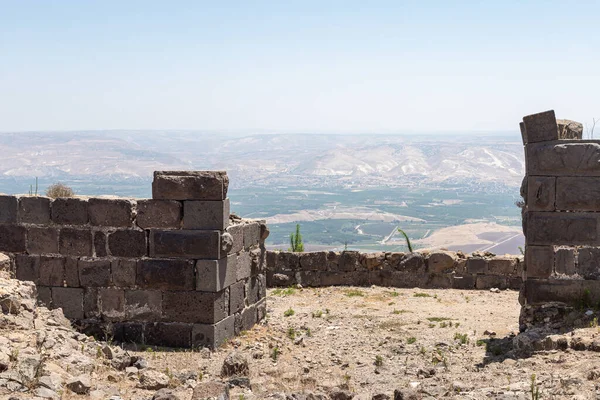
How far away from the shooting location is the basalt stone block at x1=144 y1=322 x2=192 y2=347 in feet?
32.0

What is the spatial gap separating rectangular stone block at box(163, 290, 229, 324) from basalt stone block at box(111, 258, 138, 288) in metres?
0.52

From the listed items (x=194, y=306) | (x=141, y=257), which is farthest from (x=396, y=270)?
(x=141, y=257)

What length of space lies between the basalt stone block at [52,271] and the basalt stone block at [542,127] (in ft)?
21.4

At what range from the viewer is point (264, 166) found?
188250 mm

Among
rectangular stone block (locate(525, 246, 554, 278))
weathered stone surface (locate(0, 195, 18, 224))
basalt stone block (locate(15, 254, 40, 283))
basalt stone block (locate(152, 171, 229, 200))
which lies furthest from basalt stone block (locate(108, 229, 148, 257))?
rectangular stone block (locate(525, 246, 554, 278))

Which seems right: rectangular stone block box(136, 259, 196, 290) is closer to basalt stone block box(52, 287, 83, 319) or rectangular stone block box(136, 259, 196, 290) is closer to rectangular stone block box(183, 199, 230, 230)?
rectangular stone block box(183, 199, 230, 230)

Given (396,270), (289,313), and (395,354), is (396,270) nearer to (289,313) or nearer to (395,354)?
(289,313)

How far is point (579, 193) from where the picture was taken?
29.7ft

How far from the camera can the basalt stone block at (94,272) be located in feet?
32.7

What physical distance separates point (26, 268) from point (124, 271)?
1481 millimetres

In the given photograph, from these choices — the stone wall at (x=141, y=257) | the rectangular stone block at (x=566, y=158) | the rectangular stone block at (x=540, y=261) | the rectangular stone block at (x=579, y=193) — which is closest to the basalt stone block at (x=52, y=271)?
the stone wall at (x=141, y=257)

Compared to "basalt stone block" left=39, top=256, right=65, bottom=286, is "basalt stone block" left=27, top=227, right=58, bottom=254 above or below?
above

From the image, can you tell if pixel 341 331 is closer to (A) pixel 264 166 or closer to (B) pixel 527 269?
(B) pixel 527 269

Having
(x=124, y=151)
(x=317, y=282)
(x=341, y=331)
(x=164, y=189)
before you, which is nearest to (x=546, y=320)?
(x=341, y=331)
